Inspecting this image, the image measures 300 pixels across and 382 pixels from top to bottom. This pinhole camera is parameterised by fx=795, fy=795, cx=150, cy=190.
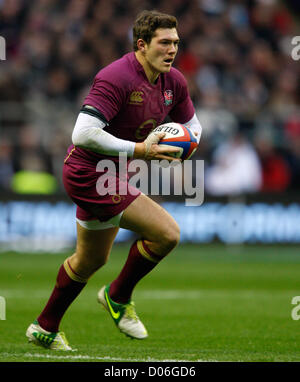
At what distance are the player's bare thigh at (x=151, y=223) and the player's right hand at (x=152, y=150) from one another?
1.19 ft

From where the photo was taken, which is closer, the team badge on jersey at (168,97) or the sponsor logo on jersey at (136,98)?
the sponsor logo on jersey at (136,98)

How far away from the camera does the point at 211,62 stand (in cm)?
1800

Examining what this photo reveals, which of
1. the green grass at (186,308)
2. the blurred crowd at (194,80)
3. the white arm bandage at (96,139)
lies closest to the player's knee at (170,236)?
the white arm bandage at (96,139)

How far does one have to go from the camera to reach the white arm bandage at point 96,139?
558cm

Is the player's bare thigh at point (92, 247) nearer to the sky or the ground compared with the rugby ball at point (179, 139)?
nearer to the ground

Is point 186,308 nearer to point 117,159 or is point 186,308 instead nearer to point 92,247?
point 92,247

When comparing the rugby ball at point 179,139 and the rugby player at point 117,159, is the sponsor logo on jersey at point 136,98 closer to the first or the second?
the rugby player at point 117,159

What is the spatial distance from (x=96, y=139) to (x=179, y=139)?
0.64 meters

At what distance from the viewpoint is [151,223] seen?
580 cm

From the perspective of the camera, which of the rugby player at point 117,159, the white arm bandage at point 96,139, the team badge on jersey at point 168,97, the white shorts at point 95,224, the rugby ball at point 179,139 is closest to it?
the white arm bandage at point 96,139

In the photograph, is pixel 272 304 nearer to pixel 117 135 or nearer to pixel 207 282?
pixel 207 282

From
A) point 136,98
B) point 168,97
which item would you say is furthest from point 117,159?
point 168,97
